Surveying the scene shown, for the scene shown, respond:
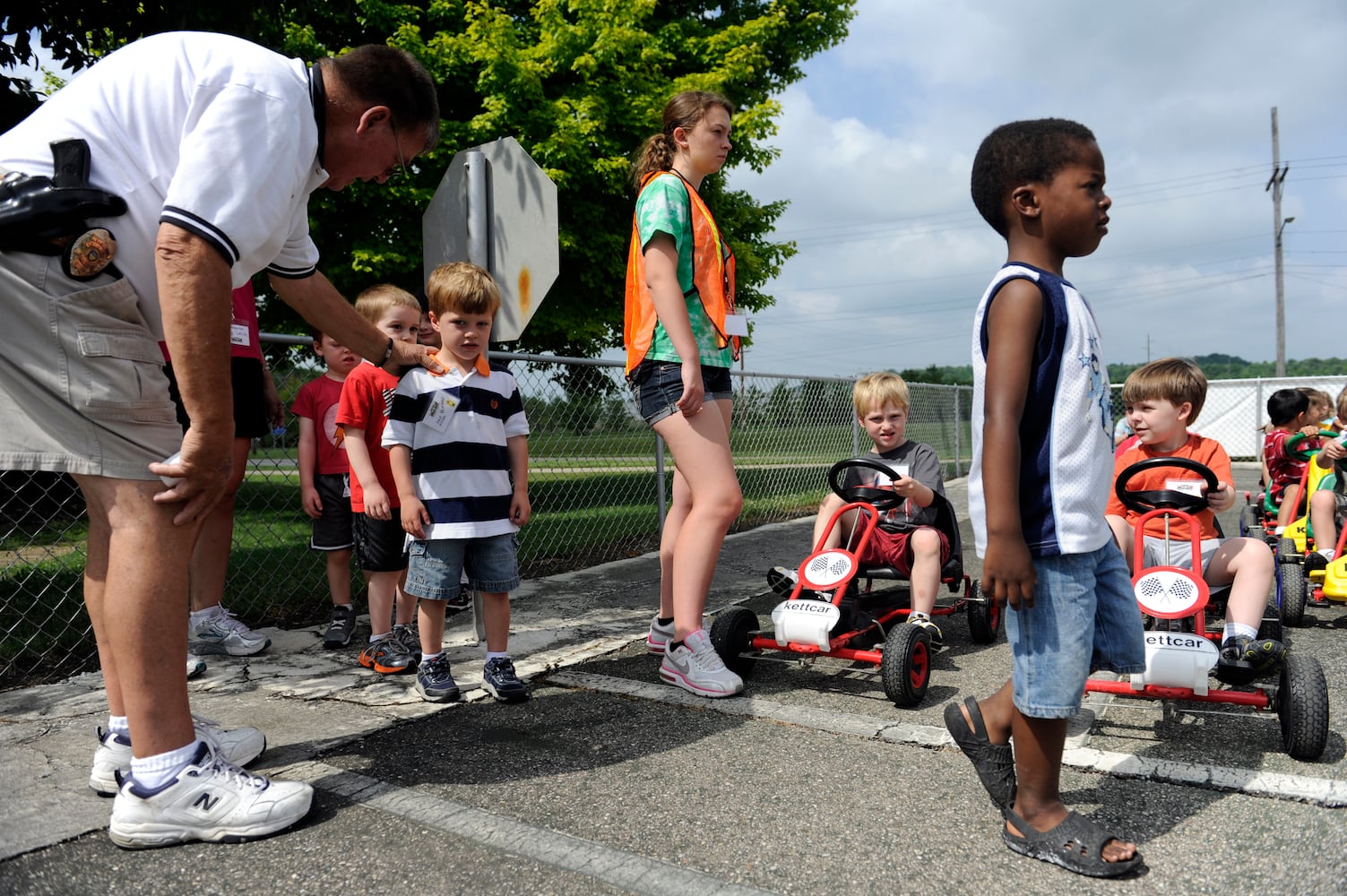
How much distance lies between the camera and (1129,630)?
2.20 metres

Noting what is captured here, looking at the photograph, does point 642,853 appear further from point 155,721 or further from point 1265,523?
point 1265,523

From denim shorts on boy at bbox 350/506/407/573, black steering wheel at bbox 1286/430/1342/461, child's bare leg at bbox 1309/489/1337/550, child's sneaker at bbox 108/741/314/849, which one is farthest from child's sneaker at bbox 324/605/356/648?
black steering wheel at bbox 1286/430/1342/461

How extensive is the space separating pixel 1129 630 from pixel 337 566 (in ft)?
11.1

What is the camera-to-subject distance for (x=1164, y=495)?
351 centimetres

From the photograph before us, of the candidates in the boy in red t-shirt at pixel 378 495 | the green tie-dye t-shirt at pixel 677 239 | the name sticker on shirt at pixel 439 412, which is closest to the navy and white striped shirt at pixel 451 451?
the name sticker on shirt at pixel 439 412

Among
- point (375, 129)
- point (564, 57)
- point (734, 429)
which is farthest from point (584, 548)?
point (564, 57)

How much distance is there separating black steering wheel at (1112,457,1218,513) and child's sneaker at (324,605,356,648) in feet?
10.8

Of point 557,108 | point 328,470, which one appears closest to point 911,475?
point 328,470

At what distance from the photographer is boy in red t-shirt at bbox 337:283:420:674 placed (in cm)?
361

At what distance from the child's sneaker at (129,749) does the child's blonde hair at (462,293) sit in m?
1.57

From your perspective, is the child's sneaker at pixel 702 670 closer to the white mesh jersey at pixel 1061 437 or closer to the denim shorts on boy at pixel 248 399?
the white mesh jersey at pixel 1061 437

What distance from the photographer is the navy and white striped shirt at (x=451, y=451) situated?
3279 millimetres

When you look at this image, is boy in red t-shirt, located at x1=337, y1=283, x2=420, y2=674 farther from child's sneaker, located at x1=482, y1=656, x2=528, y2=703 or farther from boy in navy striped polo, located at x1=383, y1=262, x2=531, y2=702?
child's sneaker, located at x1=482, y1=656, x2=528, y2=703

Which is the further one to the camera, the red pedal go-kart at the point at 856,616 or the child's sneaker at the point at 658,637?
the child's sneaker at the point at 658,637
